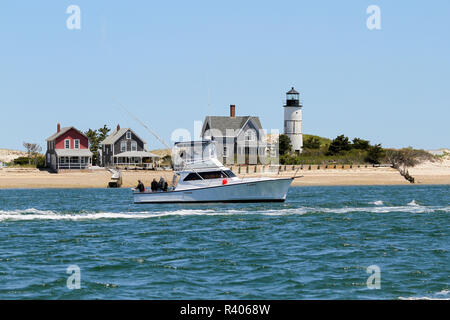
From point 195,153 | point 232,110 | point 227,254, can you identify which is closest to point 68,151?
point 232,110

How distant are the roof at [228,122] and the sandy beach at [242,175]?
969 centimetres

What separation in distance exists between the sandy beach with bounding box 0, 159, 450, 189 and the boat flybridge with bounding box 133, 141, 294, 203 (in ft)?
87.3

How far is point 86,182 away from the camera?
68375mm

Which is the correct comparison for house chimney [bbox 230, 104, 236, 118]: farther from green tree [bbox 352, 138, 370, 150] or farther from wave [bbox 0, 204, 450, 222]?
wave [bbox 0, 204, 450, 222]

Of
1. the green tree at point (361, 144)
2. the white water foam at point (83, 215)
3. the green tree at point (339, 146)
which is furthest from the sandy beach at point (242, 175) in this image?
the white water foam at point (83, 215)

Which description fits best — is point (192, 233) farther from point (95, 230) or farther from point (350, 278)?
point (350, 278)

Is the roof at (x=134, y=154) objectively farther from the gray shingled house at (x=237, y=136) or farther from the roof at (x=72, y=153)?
the gray shingled house at (x=237, y=136)

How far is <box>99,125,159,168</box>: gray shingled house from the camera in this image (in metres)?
81.1

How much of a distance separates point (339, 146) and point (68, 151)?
35313 mm

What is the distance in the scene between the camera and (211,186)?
3803cm

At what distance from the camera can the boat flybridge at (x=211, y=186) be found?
37969mm

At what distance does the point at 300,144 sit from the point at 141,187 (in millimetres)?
48158

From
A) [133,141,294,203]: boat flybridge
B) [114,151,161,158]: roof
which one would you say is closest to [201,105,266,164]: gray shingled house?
[114,151,161,158]: roof

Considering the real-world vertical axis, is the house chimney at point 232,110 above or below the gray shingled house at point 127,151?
above
